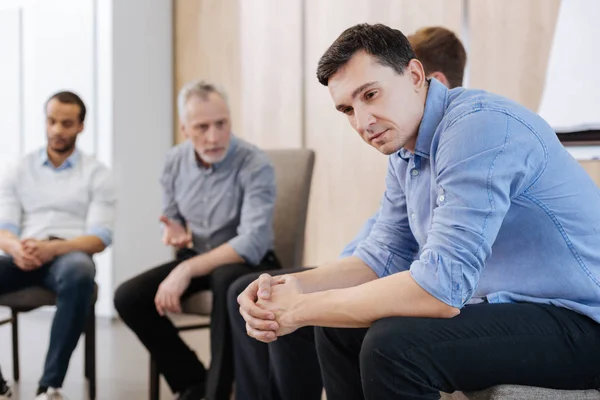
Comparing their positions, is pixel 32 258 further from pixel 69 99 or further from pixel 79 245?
pixel 69 99

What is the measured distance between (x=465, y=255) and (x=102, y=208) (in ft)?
6.15

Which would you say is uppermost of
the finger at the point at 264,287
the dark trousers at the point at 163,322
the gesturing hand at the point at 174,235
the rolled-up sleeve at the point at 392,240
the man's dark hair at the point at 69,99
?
the man's dark hair at the point at 69,99

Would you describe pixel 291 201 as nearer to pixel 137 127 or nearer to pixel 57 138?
pixel 57 138

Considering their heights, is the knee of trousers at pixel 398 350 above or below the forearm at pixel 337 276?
below

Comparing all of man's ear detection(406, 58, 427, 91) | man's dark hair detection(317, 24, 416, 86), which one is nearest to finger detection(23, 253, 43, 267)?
man's dark hair detection(317, 24, 416, 86)

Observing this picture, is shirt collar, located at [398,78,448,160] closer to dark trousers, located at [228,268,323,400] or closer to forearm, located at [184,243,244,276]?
dark trousers, located at [228,268,323,400]

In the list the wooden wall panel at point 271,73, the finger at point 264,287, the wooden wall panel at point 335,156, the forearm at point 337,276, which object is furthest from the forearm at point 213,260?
the wooden wall panel at point 271,73

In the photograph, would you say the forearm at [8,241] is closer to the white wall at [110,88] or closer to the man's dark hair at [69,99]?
the man's dark hair at [69,99]

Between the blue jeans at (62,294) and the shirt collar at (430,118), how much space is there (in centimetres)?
147

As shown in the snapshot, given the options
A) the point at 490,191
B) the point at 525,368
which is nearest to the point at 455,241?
the point at 490,191

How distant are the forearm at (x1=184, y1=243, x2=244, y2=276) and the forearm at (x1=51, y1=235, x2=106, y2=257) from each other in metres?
0.45

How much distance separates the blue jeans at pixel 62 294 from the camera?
94.6 inches

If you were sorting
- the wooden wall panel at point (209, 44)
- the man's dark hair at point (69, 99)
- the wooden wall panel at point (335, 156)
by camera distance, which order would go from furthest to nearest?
the wooden wall panel at point (209, 44) < the wooden wall panel at point (335, 156) < the man's dark hair at point (69, 99)

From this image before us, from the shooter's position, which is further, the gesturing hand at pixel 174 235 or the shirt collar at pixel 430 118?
the gesturing hand at pixel 174 235
